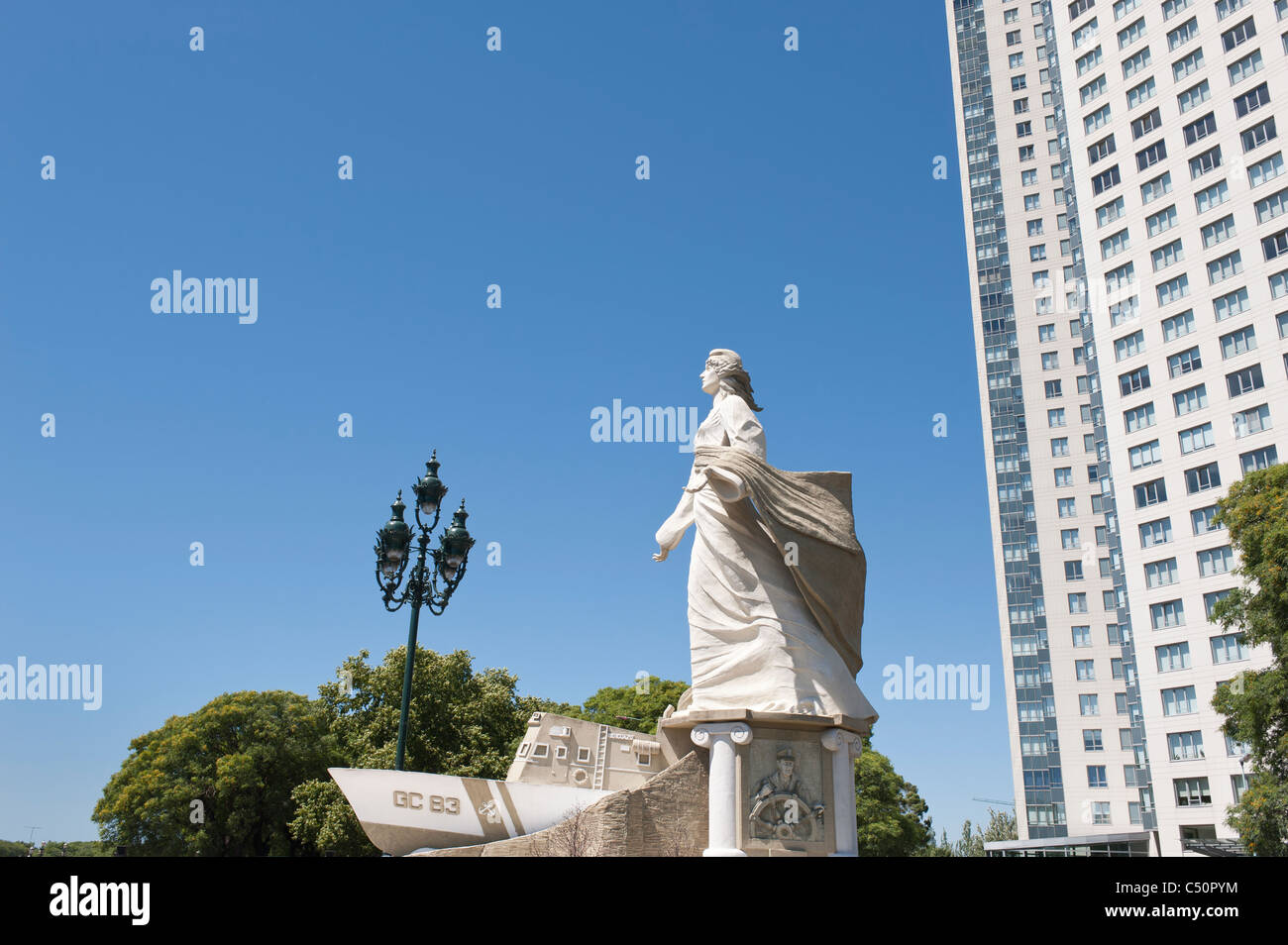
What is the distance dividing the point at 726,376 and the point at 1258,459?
1548 inches

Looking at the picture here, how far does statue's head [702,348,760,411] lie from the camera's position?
15.5 m

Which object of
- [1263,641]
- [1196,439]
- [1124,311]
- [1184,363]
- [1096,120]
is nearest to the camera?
[1263,641]

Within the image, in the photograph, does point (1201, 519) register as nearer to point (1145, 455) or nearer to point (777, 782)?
point (1145, 455)

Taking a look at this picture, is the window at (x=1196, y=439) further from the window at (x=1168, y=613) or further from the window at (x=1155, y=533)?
the window at (x=1168, y=613)

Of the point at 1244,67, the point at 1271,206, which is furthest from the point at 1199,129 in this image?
the point at 1271,206

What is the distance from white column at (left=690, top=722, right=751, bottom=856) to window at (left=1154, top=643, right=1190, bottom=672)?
41.8 meters

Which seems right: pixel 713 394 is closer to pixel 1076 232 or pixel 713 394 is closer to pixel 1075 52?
pixel 1076 232

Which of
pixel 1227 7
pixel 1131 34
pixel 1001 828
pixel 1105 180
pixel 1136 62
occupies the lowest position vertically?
pixel 1001 828

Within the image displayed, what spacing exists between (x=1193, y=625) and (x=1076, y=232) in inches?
970

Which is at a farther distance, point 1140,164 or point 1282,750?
point 1140,164

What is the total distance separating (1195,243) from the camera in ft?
156

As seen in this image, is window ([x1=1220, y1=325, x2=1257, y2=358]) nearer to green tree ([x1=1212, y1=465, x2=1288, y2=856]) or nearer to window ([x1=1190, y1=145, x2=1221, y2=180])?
window ([x1=1190, y1=145, x2=1221, y2=180])

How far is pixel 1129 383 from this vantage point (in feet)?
164
